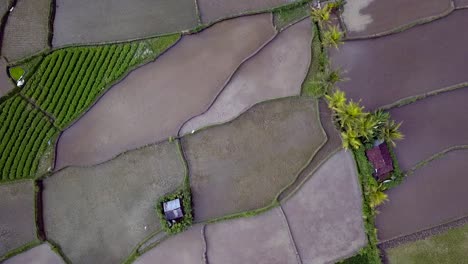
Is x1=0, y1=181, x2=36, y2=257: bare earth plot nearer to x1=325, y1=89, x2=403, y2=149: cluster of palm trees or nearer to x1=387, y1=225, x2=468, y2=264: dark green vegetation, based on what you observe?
x1=325, y1=89, x2=403, y2=149: cluster of palm trees

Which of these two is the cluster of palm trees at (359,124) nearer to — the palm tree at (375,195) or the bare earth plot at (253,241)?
the palm tree at (375,195)

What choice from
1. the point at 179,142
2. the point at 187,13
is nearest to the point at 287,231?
the point at 179,142

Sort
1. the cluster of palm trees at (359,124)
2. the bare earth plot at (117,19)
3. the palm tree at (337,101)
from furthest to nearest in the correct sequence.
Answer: the bare earth plot at (117,19)
the palm tree at (337,101)
the cluster of palm trees at (359,124)

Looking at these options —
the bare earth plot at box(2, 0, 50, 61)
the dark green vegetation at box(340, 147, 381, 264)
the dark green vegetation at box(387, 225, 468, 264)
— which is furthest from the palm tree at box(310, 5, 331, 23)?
the bare earth plot at box(2, 0, 50, 61)

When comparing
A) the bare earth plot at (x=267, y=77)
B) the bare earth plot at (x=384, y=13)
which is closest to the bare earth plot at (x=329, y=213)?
the bare earth plot at (x=267, y=77)

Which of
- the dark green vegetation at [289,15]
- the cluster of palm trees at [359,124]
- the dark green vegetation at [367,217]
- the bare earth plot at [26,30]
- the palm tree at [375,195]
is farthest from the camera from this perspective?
the bare earth plot at [26,30]

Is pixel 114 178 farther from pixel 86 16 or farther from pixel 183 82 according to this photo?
pixel 86 16
